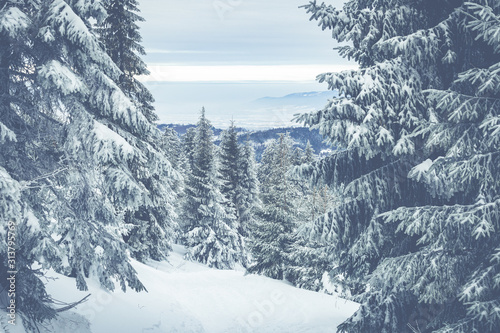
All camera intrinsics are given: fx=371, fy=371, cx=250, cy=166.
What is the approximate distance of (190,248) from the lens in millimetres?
30125

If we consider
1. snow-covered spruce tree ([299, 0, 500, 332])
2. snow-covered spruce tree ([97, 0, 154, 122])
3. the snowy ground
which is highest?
snow-covered spruce tree ([97, 0, 154, 122])

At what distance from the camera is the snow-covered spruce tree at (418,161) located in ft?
20.6

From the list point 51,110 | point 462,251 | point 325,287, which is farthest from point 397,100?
point 325,287

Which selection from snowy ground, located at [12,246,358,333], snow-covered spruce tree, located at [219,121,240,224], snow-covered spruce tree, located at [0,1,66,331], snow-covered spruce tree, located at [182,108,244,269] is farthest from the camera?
snow-covered spruce tree, located at [219,121,240,224]

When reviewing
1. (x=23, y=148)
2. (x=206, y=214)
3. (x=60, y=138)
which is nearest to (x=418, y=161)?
(x=60, y=138)

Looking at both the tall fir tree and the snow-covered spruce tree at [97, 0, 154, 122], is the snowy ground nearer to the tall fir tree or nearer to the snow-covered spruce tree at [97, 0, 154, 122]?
the tall fir tree

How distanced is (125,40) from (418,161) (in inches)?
569

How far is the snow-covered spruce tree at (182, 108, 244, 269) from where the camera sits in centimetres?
2950

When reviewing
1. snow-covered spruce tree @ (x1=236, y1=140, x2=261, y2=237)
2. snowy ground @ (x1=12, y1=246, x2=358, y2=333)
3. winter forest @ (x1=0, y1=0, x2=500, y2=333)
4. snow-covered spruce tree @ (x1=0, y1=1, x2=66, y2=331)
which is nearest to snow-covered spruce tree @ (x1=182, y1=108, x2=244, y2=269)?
snow-covered spruce tree @ (x1=236, y1=140, x2=261, y2=237)

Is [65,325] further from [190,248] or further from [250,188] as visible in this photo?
[250,188]

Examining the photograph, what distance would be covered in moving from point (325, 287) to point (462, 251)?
16.6 m

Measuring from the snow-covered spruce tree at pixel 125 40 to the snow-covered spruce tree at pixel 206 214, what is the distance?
38.1 feet

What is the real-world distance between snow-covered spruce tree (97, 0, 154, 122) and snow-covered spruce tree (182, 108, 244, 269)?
1161cm

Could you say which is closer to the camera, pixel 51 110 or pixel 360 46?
pixel 51 110
